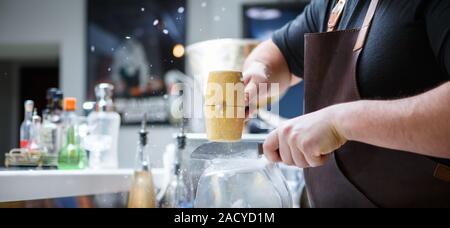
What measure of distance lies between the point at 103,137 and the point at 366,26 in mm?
865

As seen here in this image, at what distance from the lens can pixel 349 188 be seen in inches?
30.6

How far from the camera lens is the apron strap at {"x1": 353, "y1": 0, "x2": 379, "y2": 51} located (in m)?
Result: 0.74

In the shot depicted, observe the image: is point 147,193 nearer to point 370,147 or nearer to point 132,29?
point 370,147

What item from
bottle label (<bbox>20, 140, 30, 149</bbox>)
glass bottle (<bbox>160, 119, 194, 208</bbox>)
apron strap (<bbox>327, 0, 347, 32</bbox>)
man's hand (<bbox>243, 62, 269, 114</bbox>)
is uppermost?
apron strap (<bbox>327, 0, 347, 32</bbox>)

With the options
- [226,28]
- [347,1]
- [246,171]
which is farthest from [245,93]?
[226,28]

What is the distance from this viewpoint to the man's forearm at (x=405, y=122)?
616 millimetres

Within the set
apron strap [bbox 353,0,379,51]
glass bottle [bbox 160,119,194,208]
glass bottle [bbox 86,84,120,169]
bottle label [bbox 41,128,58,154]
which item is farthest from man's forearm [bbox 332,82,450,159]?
bottle label [bbox 41,128,58,154]

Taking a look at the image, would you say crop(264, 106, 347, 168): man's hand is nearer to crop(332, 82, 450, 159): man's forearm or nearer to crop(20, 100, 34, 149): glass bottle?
crop(332, 82, 450, 159): man's forearm

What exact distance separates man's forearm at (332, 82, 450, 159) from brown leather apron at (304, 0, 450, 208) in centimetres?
7

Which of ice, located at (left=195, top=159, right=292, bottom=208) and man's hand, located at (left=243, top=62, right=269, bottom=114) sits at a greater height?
man's hand, located at (left=243, top=62, right=269, bottom=114)

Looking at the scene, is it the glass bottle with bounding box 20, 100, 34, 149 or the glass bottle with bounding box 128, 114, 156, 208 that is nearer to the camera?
the glass bottle with bounding box 128, 114, 156, 208

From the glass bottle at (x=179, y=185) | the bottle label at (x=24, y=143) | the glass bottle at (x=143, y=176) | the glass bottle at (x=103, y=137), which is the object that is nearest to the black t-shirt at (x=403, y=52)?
the glass bottle at (x=179, y=185)

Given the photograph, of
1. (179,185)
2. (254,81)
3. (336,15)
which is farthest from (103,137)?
(336,15)

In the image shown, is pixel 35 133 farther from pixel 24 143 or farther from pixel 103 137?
pixel 103 137
